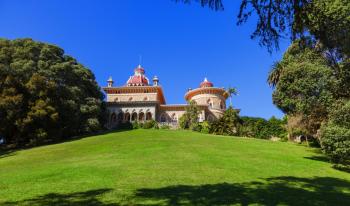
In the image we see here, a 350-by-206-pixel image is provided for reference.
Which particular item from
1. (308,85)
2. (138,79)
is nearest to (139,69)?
(138,79)

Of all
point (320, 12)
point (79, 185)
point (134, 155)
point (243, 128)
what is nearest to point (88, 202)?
point (79, 185)

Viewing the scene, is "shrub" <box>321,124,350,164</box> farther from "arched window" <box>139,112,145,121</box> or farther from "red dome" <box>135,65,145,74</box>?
"red dome" <box>135,65,145,74</box>

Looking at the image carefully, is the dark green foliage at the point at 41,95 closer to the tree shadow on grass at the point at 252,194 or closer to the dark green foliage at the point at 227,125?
the dark green foliage at the point at 227,125

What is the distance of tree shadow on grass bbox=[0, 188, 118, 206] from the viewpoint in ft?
32.0

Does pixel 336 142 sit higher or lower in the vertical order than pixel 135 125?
lower

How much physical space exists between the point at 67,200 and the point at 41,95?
1234 inches

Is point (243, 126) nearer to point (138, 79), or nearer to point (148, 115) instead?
point (148, 115)

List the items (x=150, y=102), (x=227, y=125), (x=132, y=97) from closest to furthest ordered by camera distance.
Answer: (x=227, y=125), (x=150, y=102), (x=132, y=97)

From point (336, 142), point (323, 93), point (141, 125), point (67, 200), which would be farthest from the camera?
point (141, 125)

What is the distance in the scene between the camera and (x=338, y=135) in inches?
813

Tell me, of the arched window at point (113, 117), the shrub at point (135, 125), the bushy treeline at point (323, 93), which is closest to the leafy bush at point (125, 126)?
the shrub at point (135, 125)

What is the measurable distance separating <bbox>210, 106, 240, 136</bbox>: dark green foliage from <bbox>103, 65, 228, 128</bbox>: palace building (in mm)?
10492

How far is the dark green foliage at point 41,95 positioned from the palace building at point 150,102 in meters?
11.3

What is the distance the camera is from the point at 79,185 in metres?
12.7
